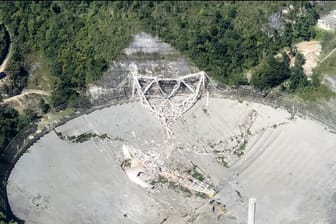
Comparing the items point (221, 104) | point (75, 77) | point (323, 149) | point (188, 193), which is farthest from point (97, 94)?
point (323, 149)

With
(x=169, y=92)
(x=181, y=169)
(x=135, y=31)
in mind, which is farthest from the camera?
(x=135, y=31)

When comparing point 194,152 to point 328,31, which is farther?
point 328,31

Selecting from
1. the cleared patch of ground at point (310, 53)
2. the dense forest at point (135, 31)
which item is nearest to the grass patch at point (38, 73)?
the dense forest at point (135, 31)

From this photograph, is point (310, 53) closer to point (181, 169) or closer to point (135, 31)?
point (135, 31)

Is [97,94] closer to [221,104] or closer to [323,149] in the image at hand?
[221,104]

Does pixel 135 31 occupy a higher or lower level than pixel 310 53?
higher

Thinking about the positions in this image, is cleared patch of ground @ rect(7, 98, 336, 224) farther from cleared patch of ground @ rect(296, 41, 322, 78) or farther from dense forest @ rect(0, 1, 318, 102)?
cleared patch of ground @ rect(296, 41, 322, 78)

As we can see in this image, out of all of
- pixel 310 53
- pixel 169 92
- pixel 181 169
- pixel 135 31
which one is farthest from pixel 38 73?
pixel 310 53

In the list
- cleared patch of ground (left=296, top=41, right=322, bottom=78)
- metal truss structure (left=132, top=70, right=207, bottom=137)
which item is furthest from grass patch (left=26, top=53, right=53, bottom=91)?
cleared patch of ground (left=296, top=41, right=322, bottom=78)
